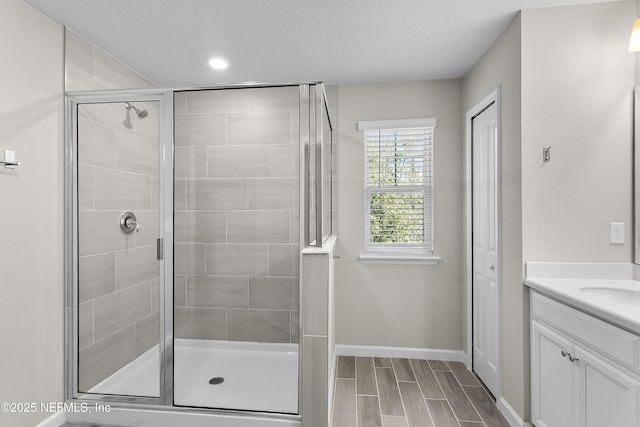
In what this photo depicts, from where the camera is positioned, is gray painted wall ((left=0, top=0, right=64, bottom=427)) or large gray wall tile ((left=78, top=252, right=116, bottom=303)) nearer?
gray painted wall ((left=0, top=0, right=64, bottom=427))

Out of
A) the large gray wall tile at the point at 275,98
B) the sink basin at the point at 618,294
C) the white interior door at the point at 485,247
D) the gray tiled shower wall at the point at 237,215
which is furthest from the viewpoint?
the white interior door at the point at 485,247

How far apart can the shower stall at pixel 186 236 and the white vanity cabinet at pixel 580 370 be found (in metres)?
1.34

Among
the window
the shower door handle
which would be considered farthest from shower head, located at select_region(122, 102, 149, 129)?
the window

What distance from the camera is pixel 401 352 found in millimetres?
2961

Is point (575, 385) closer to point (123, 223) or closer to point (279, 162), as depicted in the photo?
point (279, 162)

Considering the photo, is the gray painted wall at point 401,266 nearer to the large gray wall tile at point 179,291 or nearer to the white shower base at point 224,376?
the white shower base at point 224,376

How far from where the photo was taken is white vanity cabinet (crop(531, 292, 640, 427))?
4.00 ft

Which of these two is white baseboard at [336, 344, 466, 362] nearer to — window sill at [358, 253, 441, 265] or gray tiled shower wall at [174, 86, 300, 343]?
window sill at [358, 253, 441, 265]

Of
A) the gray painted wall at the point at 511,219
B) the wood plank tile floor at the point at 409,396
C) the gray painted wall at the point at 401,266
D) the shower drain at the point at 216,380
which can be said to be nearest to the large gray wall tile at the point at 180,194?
the shower drain at the point at 216,380

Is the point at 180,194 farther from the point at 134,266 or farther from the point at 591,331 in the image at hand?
the point at 591,331

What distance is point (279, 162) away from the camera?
7.00 feet

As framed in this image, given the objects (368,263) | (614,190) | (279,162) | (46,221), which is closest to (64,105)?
(46,221)

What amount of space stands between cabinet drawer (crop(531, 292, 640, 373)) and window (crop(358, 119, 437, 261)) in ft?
4.20

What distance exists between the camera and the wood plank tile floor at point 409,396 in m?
2.07
